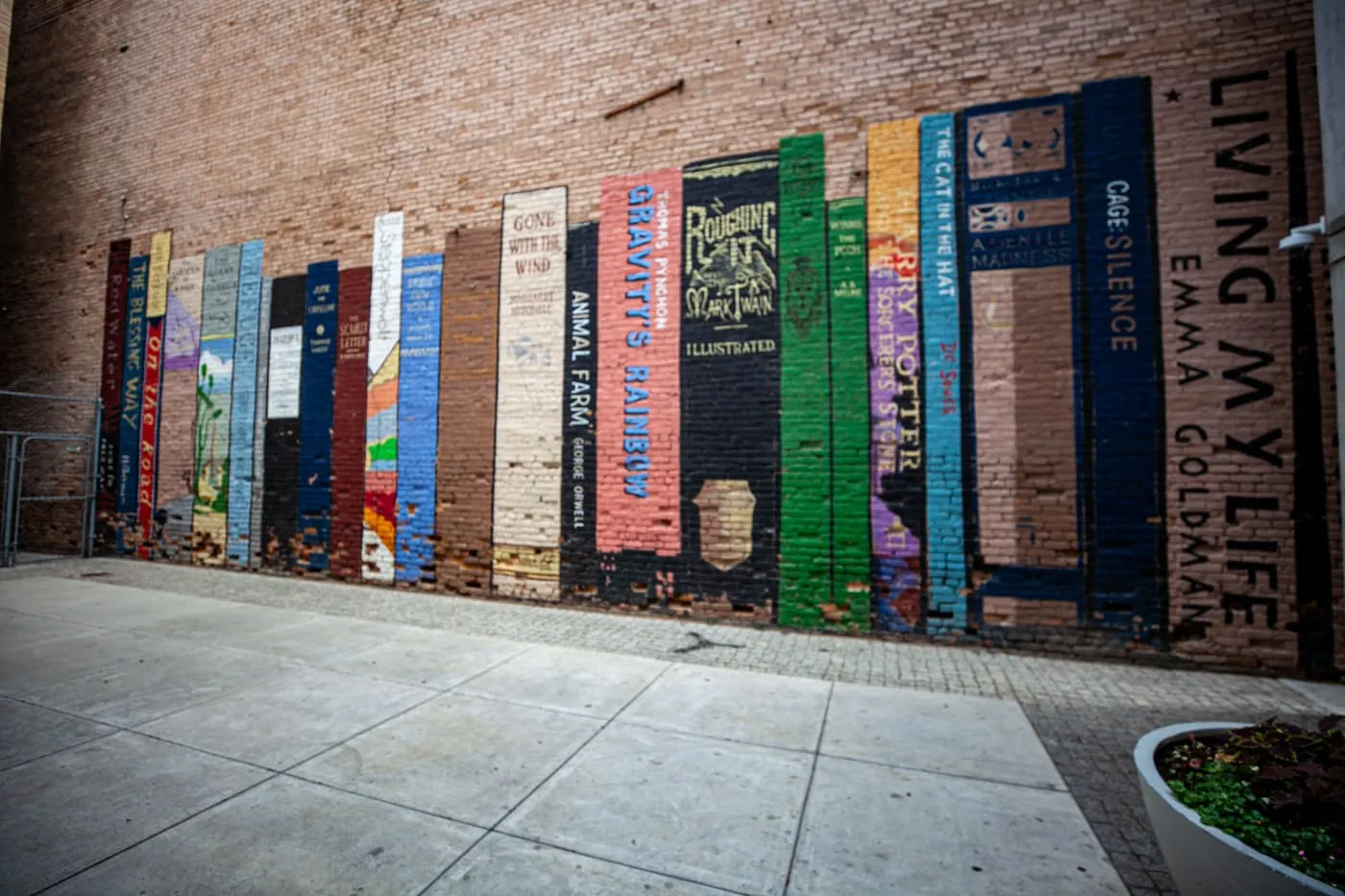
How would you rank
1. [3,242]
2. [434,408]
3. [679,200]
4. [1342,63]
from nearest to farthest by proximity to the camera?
[1342,63]
[679,200]
[434,408]
[3,242]

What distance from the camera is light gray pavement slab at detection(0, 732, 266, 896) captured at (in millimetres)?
2400

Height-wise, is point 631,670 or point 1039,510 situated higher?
point 1039,510

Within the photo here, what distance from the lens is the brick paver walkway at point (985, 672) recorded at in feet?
10.0

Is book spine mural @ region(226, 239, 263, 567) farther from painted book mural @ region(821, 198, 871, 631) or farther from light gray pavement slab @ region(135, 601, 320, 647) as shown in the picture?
painted book mural @ region(821, 198, 871, 631)

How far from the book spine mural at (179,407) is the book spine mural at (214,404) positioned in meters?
0.15

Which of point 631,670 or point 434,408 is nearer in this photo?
point 631,670

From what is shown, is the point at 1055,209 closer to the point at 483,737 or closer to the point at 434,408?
the point at 483,737

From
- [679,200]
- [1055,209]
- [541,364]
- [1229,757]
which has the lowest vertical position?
[1229,757]

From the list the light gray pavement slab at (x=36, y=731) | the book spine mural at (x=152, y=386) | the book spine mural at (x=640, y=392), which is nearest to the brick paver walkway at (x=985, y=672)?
the book spine mural at (x=640, y=392)

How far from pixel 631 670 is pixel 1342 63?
521cm

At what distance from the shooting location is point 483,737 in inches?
140

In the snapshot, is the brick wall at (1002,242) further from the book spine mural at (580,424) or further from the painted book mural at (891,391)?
the book spine mural at (580,424)

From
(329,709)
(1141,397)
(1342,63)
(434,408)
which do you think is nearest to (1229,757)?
(1342,63)

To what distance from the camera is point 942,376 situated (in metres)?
5.75
